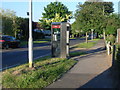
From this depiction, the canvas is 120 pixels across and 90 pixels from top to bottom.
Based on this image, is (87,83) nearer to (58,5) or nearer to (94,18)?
(94,18)

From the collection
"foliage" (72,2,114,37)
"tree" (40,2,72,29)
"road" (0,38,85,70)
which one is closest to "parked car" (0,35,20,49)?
"road" (0,38,85,70)

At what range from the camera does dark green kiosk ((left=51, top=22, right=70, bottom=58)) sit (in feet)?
37.3

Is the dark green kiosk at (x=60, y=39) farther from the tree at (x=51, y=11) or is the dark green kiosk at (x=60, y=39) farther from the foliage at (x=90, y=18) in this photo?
the tree at (x=51, y=11)

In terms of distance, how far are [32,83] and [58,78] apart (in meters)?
1.06

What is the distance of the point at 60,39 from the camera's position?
1148 centimetres

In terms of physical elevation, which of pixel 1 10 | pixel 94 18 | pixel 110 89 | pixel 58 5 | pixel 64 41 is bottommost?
pixel 110 89

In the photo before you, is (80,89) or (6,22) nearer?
(80,89)

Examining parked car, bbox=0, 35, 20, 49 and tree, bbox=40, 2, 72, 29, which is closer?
parked car, bbox=0, 35, 20, 49

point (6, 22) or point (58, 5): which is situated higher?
point (58, 5)

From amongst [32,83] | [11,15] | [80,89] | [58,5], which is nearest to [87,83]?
[80,89]

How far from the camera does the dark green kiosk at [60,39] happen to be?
37.3 feet

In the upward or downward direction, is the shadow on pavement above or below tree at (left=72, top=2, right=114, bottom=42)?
below

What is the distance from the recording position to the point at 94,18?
22.7m

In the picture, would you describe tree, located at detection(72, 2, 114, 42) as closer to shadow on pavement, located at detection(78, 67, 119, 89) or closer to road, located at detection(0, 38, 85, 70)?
road, located at detection(0, 38, 85, 70)
